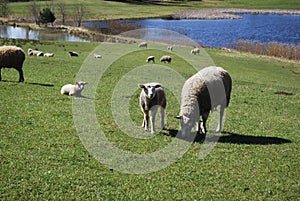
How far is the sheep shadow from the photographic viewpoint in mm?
12016

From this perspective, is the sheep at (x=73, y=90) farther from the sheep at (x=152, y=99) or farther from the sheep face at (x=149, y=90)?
the sheep face at (x=149, y=90)

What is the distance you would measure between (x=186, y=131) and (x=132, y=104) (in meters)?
5.81

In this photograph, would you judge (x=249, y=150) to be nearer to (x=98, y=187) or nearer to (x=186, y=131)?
(x=186, y=131)

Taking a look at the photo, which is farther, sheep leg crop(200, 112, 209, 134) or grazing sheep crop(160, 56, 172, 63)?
grazing sheep crop(160, 56, 172, 63)

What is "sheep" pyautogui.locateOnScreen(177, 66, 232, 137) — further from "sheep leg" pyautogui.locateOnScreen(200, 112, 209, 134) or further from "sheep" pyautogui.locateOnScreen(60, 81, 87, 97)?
"sheep" pyautogui.locateOnScreen(60, 81, 87, 97)

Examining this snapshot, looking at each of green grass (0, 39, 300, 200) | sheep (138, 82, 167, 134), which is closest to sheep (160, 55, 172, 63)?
green grass (0, 39, 300, 200)

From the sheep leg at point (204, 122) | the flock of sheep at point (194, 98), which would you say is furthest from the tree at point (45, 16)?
the sheep leg at point (204, 122)

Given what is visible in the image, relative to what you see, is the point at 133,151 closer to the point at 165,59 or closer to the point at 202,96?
the point at 202,96

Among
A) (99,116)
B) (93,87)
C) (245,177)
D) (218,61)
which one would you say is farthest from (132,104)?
(218,61)

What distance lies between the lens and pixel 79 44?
1850 inches

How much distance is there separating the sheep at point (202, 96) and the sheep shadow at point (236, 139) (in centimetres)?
42

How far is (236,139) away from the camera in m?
12.4

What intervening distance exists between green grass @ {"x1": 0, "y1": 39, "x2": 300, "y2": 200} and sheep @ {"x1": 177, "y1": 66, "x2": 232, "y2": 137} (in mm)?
765

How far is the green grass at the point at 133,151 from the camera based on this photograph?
26.8ft
